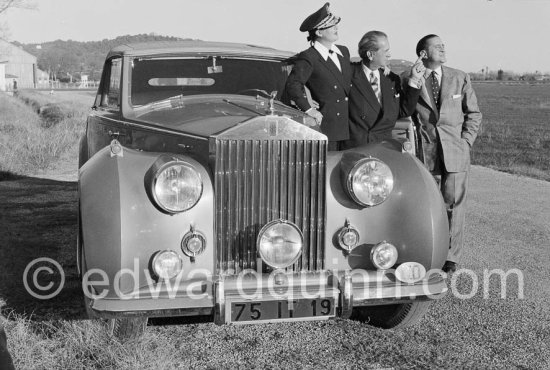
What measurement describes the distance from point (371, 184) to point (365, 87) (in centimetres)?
156

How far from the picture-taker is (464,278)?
18.2 ft

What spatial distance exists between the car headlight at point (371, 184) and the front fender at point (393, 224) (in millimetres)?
77

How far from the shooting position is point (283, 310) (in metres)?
3.50

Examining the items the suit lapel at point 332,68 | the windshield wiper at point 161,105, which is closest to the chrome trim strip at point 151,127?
the windshield wiper at point 161,105

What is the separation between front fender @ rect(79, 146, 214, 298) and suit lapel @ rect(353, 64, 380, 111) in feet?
6.37

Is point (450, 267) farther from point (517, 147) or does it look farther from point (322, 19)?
point (517, 147)

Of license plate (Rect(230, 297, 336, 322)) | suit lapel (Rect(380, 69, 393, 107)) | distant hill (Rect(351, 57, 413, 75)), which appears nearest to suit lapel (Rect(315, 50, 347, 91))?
suit lapel (Rect(380, 69, 393, 107))

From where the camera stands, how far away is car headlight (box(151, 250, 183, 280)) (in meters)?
3.46

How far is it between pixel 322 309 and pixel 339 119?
1.89 m

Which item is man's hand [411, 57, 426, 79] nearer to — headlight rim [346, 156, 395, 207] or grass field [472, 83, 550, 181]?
headlight rim [346, 156, 395, 207]

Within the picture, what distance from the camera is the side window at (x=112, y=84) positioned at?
516 cm

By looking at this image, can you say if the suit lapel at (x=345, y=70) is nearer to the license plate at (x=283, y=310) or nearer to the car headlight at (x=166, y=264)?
the license plate at (x=283, y=310)

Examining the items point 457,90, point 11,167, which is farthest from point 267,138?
point 11,167

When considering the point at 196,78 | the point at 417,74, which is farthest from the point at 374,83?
the point at 196,78
